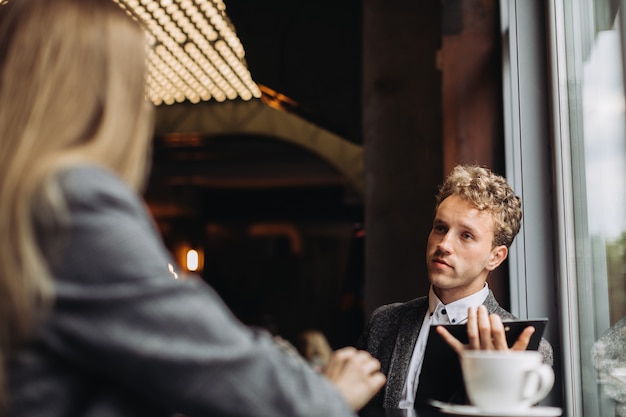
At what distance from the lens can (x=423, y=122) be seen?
4703 millimetres

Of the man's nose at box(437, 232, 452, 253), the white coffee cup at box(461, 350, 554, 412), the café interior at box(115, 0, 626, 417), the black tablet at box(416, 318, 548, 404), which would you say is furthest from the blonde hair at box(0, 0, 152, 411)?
the man's nose at box(437, 232, 452, 253)

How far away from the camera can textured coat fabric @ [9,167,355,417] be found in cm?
64

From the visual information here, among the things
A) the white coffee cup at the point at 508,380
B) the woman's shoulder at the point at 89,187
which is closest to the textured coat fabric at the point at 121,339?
the woman's shoulder at the point at 89,187

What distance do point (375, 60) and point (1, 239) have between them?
429 cm

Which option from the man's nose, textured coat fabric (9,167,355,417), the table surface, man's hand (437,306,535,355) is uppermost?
the man's nose

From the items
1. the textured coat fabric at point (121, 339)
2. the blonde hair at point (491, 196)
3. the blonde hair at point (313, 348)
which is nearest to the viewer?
the textured coat fabric at point (121, 339)

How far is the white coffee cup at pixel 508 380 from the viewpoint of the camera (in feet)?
3.10

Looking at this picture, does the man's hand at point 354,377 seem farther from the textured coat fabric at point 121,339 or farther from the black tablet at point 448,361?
the black tablet at point 448,361

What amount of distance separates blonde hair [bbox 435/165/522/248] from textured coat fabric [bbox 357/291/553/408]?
0.18 m

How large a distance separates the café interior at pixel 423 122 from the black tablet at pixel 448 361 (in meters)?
0.55

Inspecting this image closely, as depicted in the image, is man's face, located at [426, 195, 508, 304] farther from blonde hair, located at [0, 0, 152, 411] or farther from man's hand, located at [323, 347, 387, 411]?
blonde hair, located at [0, 0, 152, 411]

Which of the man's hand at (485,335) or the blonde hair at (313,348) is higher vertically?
the man's hand at (485,335)

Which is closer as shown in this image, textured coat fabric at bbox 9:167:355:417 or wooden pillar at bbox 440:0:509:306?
textured coat fabric at bbox 9:167:355:417

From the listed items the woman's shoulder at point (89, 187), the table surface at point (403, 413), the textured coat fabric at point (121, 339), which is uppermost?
the woman's shoulder at point (89, 187)
